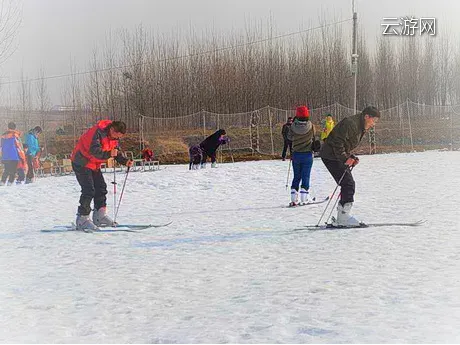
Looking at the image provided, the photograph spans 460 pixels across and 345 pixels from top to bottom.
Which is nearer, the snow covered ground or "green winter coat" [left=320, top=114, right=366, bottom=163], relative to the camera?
the snow covered ground

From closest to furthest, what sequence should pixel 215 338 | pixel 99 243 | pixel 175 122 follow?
1. pixel 215 338
2. pixel 99 243
3. pixel 175 122

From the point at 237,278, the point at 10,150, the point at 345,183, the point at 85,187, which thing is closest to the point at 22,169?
the point at 10,150

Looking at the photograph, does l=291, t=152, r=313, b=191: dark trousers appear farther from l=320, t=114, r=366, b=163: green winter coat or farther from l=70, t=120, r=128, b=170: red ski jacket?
l=70, t=120, r=128, b=170: red ski jacket

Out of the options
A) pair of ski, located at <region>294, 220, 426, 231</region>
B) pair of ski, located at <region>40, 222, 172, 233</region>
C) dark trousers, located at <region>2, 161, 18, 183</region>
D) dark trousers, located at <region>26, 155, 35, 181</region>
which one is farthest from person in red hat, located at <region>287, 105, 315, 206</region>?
dark trousers, located at <region>26, 155, 35, 181</region>

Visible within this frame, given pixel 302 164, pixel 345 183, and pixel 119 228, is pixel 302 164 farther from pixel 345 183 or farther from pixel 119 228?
pixel 119 228

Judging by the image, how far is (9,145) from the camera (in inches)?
→ 496

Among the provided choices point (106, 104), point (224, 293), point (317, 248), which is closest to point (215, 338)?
point (224, 293)

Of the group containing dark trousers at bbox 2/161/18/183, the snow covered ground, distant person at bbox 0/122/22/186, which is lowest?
the snow covered ground

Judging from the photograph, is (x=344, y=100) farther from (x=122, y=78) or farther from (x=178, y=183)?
(x=178, y=183)

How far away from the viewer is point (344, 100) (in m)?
31.5

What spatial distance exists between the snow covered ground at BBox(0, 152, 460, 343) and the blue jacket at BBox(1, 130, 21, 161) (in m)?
4.21

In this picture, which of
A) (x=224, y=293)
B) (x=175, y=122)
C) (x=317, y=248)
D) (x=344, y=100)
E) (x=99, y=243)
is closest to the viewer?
(x=224, y=293)

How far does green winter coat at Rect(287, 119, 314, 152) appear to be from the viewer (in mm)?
8320

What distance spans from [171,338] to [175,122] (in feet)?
87.8
